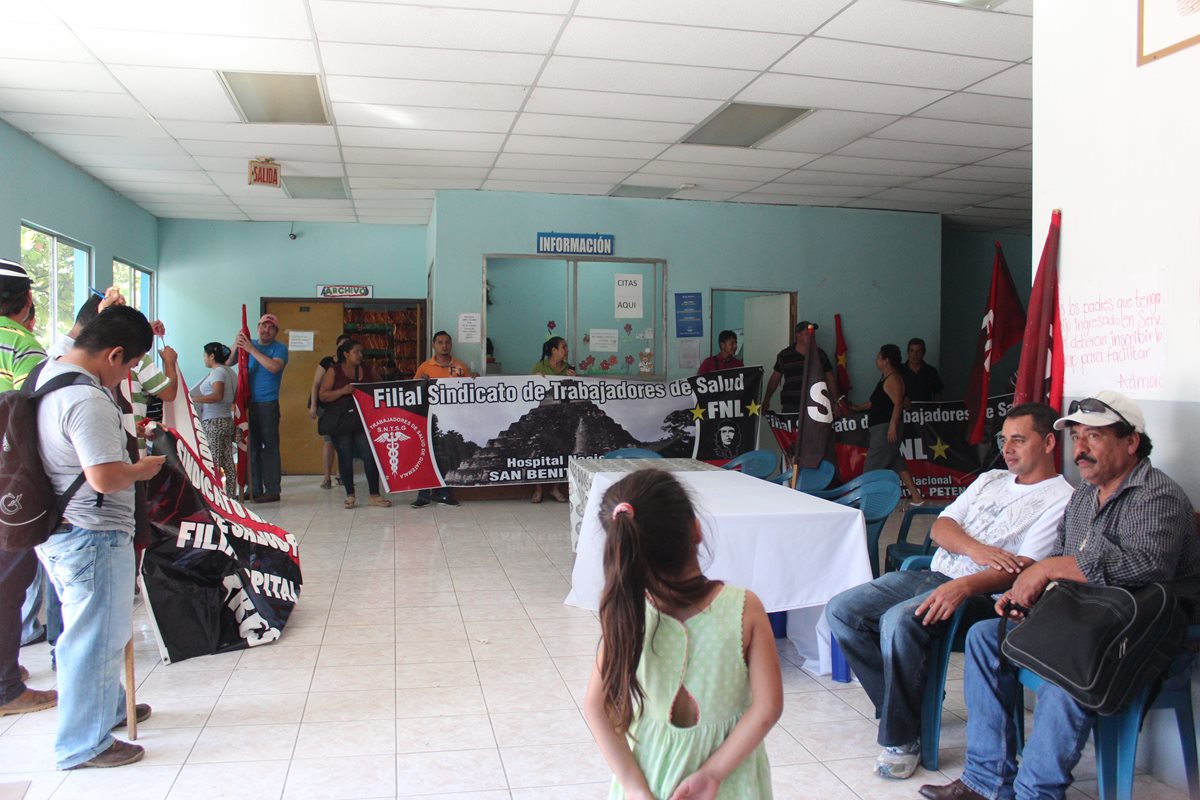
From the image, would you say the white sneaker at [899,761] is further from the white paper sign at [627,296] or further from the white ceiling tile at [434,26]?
the white paper sign at [627,296]

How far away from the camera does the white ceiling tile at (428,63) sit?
192 inches

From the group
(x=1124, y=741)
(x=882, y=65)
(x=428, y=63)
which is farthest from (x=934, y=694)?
(x=428, y=63)

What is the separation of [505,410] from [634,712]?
650cm

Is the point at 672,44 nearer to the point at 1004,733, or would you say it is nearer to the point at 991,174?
the point at 1004,733

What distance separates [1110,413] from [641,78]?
3546 millimetres

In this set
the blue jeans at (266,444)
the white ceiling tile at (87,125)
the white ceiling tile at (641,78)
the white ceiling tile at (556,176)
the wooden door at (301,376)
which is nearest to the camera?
the white ceiling tile at (641,78)

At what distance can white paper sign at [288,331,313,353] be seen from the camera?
10.6 m

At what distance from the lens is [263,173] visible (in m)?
7.32

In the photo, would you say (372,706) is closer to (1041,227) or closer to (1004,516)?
(1004,516)

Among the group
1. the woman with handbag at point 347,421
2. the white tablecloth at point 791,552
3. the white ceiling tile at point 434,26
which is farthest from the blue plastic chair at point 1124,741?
the woman with handbag at point 347,421

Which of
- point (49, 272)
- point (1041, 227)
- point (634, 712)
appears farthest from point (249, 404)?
point (634, 712)

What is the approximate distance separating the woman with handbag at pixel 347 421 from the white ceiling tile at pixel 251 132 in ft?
6.51

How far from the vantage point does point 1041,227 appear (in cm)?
335

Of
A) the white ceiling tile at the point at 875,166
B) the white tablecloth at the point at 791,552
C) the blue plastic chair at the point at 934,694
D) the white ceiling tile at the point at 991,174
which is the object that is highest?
the white ceiling tile at the point at 875,166
